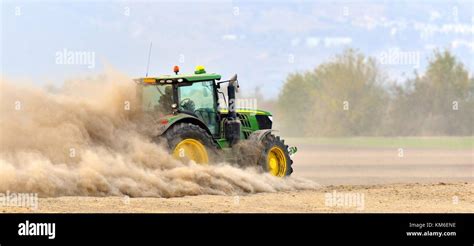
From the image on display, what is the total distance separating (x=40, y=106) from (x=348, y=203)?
5.80 meters

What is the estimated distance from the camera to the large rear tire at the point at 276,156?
19.3 m

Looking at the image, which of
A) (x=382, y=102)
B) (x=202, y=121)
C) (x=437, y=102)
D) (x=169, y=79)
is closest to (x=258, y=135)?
(x=202, y=121)

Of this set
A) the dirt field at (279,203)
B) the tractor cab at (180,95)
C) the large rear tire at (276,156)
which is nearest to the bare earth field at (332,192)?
the dirt field at (279,203)

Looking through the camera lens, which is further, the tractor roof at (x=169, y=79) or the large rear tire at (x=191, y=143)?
the tractor roof at (x=169, y=79)

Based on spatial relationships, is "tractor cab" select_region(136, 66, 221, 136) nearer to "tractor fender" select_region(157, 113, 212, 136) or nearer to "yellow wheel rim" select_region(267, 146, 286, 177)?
"tractor fender" select_region(157, 113, 212, 136)

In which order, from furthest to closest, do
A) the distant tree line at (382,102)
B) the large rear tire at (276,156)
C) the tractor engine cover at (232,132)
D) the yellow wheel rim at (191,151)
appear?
the distant tree line at (382,102)
the large rear tire at (276,156)
the tractor engine cover at (232,132)
the yellow wheel rim at (191,151)

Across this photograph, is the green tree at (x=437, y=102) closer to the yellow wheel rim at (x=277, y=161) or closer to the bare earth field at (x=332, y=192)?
the bare earth field at (x=332, y=192)

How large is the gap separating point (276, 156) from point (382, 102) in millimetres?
50661

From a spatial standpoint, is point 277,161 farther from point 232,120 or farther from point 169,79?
point 169,79

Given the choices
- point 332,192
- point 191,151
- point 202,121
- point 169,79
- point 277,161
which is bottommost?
point 332,192

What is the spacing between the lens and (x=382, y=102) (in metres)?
69.3

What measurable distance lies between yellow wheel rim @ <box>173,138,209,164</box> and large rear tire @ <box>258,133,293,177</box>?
84.2 inches
